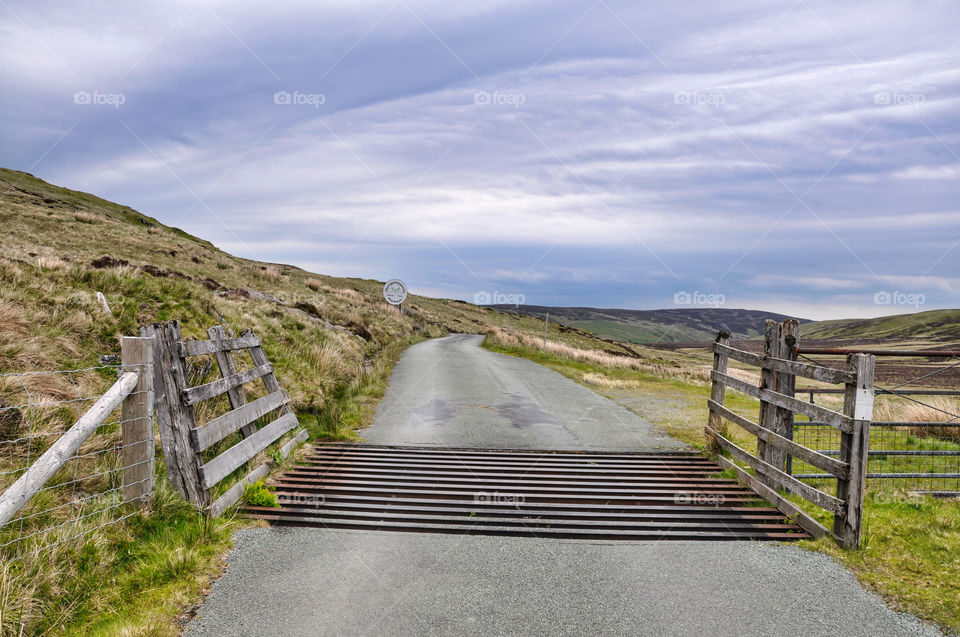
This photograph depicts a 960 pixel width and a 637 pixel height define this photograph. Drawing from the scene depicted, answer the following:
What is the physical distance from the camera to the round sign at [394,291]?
154ft

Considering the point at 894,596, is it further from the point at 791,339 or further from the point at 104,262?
the point at 104,262

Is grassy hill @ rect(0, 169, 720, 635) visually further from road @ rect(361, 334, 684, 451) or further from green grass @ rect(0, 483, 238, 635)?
road @ rect(361, 334, 684, 451)

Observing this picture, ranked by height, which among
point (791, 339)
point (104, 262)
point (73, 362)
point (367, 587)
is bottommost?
point (367, 587)

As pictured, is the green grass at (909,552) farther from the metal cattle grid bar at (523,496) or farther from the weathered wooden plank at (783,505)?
the metal cattle grid bar at (523,496)

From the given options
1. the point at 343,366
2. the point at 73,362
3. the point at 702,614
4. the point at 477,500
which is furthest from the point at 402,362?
the point at 702,614

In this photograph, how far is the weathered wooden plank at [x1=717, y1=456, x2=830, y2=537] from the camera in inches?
229

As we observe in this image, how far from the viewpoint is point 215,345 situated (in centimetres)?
685

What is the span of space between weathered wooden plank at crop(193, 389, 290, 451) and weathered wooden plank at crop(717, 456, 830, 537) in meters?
6.32

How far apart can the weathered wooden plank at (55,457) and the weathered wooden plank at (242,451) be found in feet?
4.16

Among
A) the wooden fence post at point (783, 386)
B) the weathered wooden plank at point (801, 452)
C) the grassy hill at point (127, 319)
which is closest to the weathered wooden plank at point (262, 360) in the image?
the grassy hill at point (127, 319)

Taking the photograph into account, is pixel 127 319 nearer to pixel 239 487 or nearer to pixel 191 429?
pixel 239 487

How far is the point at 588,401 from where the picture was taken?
14.8 meters

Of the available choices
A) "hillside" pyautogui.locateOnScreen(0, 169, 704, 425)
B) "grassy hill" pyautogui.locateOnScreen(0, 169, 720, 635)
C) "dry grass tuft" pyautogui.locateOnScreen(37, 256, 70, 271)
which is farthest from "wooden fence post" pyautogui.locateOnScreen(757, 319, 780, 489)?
"dry grass tuft" pyautogui.locateOnScreen(37, 256, 70, 271)

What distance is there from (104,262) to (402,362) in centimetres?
1071
